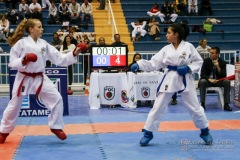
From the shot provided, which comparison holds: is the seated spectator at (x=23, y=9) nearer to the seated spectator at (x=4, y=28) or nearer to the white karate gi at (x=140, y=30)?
the seated spectator at (x=4, y=28)

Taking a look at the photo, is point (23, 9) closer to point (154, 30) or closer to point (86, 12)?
point (86, 12)

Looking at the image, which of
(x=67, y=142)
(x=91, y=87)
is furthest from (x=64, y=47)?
(x=67, y=142)

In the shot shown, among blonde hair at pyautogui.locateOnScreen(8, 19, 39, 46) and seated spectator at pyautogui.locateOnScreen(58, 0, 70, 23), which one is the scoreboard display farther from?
seated spectator at pyautogui.locateOnScreen(58, 0, 70, 23)

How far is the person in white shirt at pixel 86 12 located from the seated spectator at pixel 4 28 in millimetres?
3048

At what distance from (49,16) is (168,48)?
12457mm

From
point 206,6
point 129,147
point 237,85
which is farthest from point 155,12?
point 129,147

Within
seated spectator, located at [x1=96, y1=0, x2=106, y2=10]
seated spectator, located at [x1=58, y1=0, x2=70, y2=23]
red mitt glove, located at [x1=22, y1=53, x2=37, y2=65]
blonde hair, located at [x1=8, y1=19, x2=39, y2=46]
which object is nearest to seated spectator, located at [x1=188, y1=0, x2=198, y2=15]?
seated spectator, located at [x1=96, y1=0, x2=106, y2=10]

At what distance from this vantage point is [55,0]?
19.3 meters

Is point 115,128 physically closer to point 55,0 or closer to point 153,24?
point 153,24

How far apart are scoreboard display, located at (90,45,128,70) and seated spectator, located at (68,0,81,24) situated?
7812mm

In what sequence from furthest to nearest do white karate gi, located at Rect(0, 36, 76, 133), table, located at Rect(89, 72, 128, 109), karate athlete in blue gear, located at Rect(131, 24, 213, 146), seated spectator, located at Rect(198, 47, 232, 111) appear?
table, located at Rect(89, 72, 128, 109) < seated spectator, located at Rect(198, 47, 232, 111) < white karate gi, located at Rect(0, 36, 76, 133) < karate athlete in blue gear, located at Rect(131, 24, 213, 146)

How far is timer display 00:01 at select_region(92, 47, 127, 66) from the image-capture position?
1047cm

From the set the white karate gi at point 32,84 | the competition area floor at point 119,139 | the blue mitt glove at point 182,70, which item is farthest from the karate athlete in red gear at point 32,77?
the blue mitt glove at point 182,70

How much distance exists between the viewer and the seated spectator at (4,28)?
643 inches
